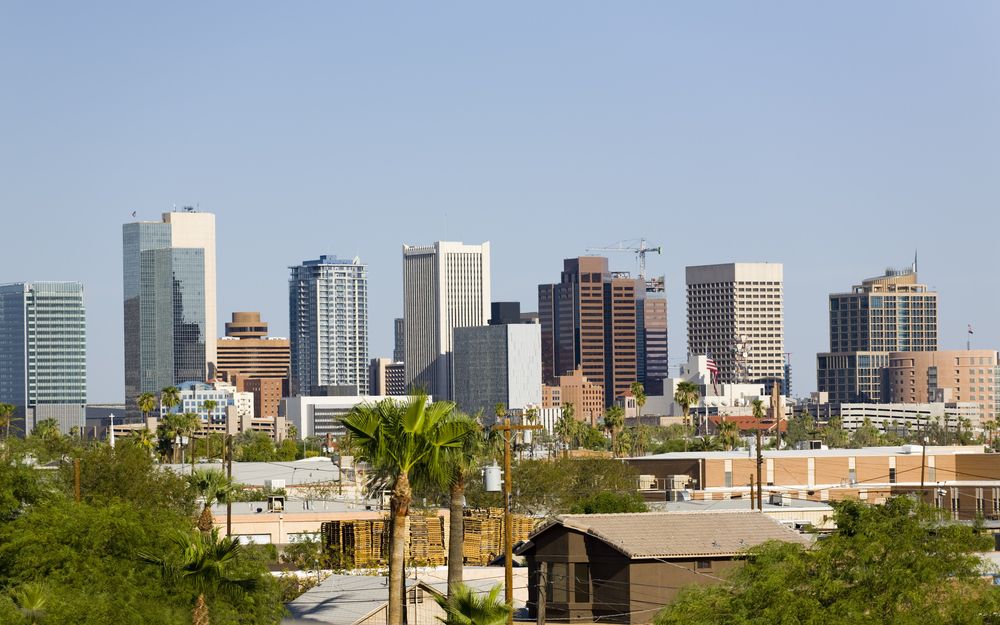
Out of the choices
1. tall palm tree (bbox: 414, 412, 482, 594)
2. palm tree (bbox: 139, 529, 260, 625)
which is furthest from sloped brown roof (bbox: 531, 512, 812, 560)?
palm tree (bbox: 139, 529, 260, 625)

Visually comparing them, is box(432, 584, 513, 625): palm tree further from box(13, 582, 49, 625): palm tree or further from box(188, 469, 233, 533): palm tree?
box(188, 469, 233, 533): palm tree

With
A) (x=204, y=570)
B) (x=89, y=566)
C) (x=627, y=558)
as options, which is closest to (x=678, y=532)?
(x=627, y=558)

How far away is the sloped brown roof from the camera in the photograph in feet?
211

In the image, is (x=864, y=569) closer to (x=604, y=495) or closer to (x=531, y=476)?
(x=604, y=495)

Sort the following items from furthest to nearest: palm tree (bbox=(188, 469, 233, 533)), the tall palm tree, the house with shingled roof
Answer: palm tree (bbox=(188, 469, 233, 533)), the house with shingled roof, the tall palm tree

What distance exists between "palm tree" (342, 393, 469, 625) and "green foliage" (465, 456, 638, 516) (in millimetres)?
61942

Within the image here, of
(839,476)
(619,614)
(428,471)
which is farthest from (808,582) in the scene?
(839,476)

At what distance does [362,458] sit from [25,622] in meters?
10.1

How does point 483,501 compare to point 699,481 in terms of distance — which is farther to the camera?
point 699,481

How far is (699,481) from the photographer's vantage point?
136375 millimetres

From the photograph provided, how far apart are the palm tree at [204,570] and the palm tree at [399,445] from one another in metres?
4.20

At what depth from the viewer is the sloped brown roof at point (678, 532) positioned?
211 ft

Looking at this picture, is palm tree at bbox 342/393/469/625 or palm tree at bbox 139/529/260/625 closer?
palm tree at bbox 342/393/469/625

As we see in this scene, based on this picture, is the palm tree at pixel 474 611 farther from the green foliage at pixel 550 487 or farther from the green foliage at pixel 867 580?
the green foliage at pixel 550 487
